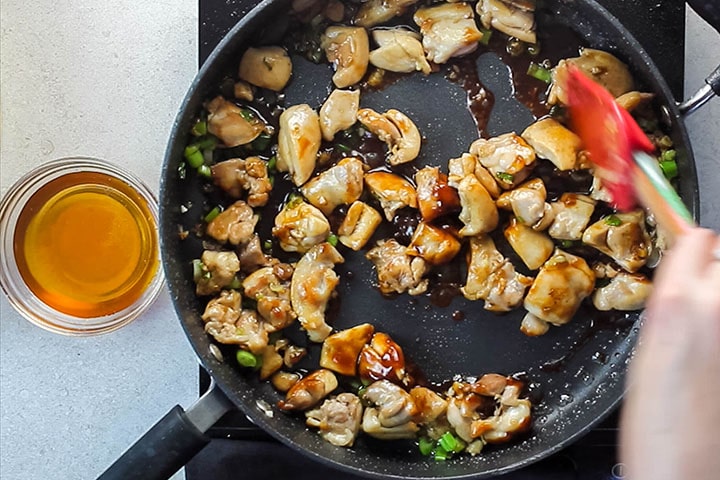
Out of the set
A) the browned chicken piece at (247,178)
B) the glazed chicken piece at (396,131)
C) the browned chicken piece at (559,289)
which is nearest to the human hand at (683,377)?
the browned chicken piece at (559,289)

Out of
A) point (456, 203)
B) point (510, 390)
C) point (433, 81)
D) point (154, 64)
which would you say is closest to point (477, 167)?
point (456, 203)

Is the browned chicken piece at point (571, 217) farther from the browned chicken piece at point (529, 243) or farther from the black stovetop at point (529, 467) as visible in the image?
the black stovetop at point (529, 467)

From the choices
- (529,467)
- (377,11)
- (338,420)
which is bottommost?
(529,467)

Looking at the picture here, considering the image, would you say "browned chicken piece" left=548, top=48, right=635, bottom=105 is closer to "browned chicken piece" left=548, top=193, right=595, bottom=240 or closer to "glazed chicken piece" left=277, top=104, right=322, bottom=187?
"browned chicken piece" left=548, top=193, right=595, bottom=240

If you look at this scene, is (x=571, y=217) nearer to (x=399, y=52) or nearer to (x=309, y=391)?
(x=399, y=52)

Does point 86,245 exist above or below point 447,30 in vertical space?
below

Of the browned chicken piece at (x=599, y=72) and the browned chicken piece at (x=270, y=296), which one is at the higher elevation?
the browned chicken piece at (x=599, y=72)

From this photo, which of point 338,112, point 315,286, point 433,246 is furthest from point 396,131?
point 315,286
